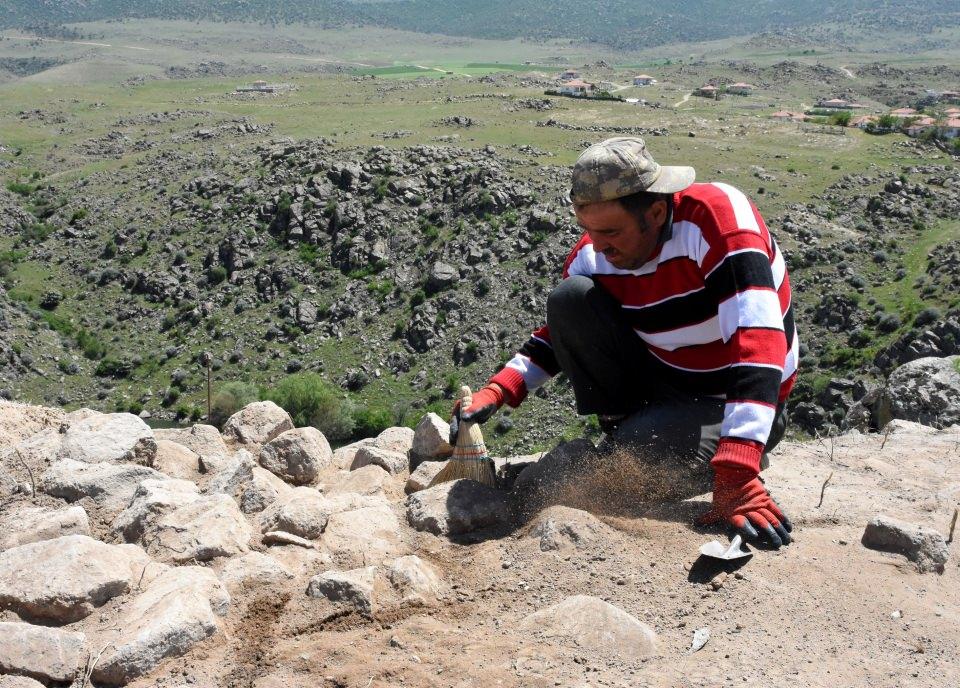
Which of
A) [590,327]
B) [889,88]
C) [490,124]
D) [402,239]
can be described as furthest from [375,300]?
[889,88]

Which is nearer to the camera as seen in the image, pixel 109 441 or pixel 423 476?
pixel 109 441

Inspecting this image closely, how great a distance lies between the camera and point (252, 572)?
3789 millimetres

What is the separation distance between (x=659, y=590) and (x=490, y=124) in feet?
176

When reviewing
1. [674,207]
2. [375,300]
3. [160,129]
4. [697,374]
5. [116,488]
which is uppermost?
[674,207]

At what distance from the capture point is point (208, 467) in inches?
235

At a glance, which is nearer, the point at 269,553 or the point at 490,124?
the point at 269,553

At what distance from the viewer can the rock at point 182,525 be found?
4.06 metres

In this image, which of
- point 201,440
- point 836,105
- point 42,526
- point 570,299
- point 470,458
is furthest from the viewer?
point 836,105

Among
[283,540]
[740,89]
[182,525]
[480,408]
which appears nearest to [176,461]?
[182,525]

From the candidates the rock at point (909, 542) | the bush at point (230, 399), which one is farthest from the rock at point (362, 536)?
the bush at point (230, 399)

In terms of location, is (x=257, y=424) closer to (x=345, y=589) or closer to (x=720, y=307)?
(x=345, y=589)

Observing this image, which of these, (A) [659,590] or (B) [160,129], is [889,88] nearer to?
(B) [160,129]

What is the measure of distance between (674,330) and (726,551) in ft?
3.88

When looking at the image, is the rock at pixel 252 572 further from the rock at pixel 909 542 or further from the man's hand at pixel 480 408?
the rock at pixel 909 542
